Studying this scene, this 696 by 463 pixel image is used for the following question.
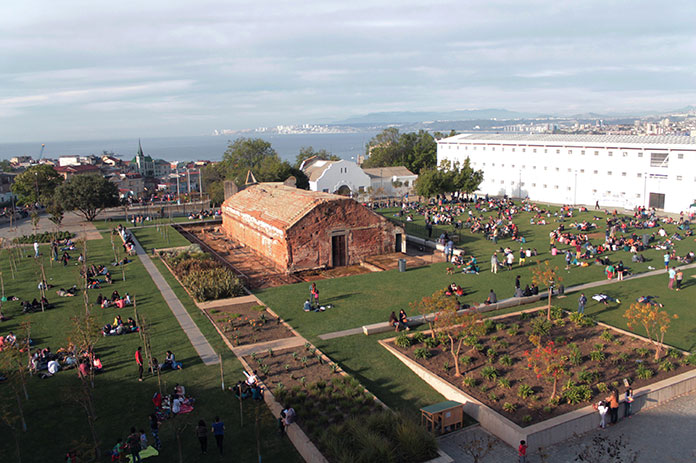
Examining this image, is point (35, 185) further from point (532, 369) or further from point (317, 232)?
point (532, 369)

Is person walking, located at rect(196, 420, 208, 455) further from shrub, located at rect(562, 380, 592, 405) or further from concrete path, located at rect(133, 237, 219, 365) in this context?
shrub, located at rect(562, 380, 592, 405)

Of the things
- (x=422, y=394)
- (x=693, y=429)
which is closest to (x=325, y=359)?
(x=422, y=394)

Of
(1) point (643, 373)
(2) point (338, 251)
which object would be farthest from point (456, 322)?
(2) point (338, 251)

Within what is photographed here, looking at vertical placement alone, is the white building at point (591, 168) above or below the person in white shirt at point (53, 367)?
above

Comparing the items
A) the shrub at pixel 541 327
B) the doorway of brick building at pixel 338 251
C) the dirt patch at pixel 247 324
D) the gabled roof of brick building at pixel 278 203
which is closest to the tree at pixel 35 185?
the gabled roof of brick building at pixel 278 203

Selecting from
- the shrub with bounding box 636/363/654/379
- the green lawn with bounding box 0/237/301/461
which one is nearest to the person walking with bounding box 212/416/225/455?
the green lawn with bounding box 0/237/301/461

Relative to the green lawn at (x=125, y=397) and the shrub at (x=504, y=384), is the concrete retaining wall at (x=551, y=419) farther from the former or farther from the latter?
the green lawn at (x=125, y=397)

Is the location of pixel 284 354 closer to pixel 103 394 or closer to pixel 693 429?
pixel 103 394

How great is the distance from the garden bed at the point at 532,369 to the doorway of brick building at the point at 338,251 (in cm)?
1446

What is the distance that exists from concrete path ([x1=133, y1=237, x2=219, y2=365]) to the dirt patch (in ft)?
3.27

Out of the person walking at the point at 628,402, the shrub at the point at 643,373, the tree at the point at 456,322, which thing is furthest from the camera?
the tree at the point at 456,322

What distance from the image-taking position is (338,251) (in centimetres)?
3600

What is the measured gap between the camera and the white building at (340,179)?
75938 millimetres

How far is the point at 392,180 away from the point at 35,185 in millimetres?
50628
